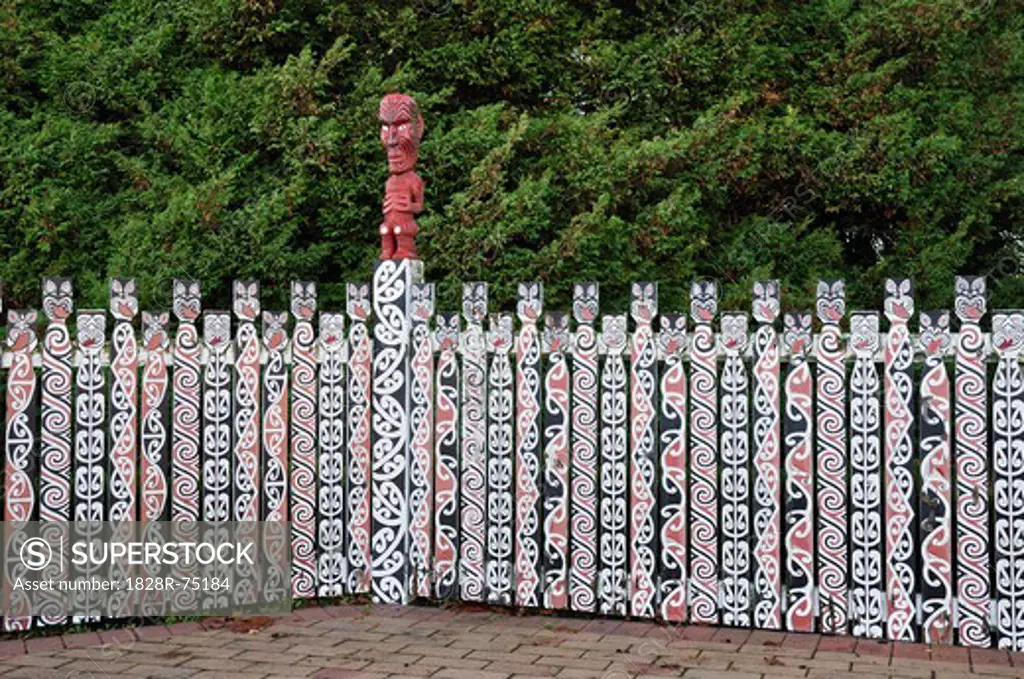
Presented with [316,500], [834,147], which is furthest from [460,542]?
[834,147]

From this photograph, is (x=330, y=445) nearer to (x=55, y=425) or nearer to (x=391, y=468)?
(x=391, y=468)

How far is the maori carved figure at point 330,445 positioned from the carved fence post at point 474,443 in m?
0.70

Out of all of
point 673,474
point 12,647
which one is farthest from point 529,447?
point 12,647

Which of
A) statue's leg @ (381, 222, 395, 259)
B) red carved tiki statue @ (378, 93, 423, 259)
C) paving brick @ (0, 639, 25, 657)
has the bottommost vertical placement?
paving brick @ (0, 639, 25, 657)

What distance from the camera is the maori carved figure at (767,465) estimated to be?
530 cm

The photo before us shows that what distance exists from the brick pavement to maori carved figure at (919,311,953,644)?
17 cm

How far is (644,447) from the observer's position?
218 inches

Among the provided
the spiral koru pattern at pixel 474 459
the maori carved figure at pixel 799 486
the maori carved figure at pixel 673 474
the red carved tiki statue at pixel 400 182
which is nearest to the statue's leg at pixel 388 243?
the red carved tiki statue at pixel 400 182

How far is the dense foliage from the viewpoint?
302 inches

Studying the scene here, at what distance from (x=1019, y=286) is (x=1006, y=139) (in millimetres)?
1161

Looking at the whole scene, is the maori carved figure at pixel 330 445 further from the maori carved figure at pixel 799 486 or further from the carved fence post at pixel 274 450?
the maori carved figure at pixel 799 486

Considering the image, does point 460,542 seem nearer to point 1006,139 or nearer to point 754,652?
point 754,652

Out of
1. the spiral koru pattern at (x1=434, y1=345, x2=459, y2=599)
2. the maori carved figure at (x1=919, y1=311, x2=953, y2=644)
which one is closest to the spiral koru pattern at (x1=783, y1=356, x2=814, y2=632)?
the maori carved figure at (x1=919, y1=311, x2=953, y2=644)

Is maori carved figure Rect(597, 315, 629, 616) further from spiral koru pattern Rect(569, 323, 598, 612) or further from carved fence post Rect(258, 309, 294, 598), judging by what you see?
carved fence post Rect(258, 309, 294, 598)
